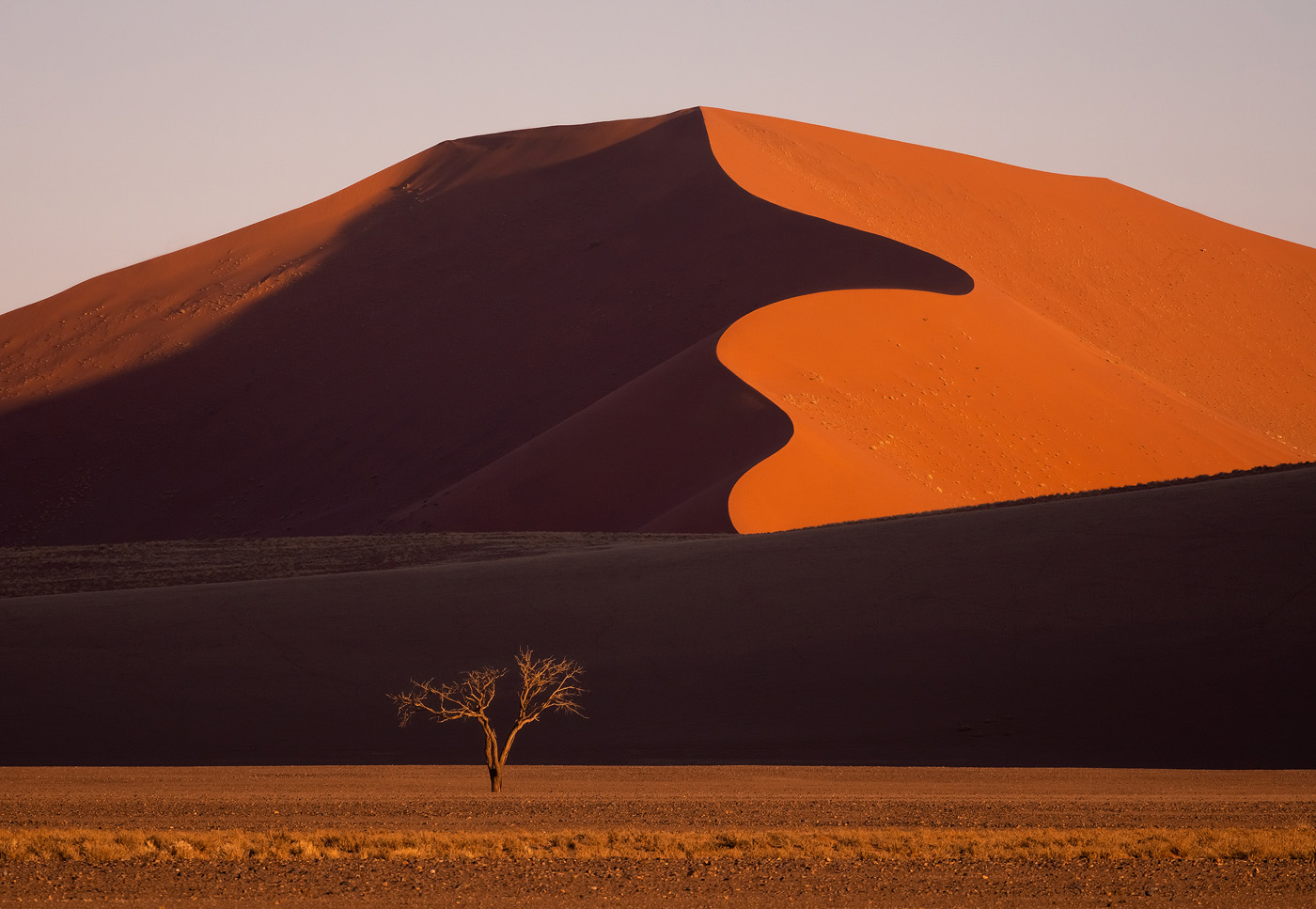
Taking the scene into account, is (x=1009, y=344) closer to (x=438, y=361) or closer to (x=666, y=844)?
(x=438, y=361)

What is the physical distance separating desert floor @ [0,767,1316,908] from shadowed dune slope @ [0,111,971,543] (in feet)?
69.1

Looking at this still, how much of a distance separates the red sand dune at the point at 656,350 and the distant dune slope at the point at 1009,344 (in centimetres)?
17

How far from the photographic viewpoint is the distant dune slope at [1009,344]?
132 feet

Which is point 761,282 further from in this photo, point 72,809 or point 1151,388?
point 72,809

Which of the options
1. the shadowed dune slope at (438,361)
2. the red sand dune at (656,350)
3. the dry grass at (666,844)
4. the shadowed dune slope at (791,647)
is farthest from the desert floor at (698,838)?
the shadowed dune slope at (438,361)

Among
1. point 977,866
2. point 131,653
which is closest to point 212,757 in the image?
point 131,653

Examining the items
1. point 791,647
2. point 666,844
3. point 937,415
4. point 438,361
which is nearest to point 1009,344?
point 937,415

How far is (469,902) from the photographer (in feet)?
29.5

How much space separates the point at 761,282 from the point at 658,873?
46.6 m

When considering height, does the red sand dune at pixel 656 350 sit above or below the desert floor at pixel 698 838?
above

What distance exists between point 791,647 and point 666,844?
10722mm

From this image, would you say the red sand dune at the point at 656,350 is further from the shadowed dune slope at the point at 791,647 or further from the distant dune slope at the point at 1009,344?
the shadowed dune slope at the point at 791,647

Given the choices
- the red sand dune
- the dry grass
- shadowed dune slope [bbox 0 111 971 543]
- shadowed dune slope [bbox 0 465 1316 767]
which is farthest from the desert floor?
shadowed dune slope [bbox 0 111 971 543]

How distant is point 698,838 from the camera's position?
36.0ft
